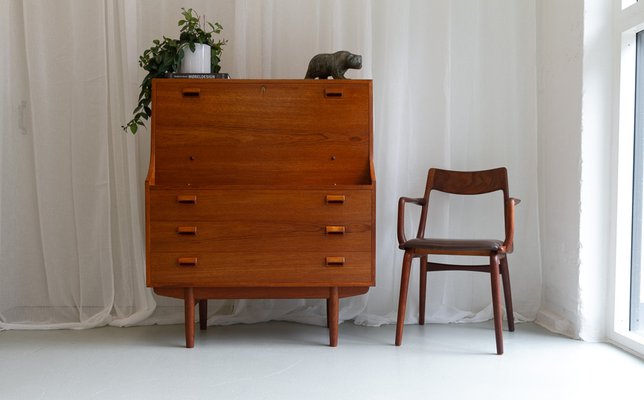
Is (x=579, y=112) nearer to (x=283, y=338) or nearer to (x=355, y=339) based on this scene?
(x=355, y=339)

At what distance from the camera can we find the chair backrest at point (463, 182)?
10.6 ft

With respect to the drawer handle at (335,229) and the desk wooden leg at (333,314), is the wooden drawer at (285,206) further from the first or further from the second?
the desk wooden leg at (333,314)

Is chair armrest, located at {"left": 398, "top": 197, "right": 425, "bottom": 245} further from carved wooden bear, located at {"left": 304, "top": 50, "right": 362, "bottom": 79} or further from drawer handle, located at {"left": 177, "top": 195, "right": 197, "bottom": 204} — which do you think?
drawer handle, located at {"left": 177, "top": 195, "right": 197, "bottom": 204}

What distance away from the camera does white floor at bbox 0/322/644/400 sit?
7.42ft

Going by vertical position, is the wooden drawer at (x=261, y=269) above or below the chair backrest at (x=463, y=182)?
below

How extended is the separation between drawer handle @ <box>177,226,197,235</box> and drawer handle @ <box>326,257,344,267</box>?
1.84 feet

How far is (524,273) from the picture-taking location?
3500 mm

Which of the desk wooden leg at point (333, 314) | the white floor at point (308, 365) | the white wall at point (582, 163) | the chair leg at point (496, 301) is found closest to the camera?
the white floor at point (308, 365)

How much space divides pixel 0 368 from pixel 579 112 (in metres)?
2.60

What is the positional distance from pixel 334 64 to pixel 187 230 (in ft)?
3.13

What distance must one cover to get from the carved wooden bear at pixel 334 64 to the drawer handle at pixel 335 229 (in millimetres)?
662

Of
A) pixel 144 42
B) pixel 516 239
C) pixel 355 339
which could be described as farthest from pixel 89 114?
pixel 516 239

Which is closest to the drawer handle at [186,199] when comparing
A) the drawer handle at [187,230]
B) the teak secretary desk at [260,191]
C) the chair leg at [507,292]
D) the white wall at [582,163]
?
the teak secretary desk at [260,191]

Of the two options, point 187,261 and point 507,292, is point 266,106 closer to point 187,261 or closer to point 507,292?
point 187,261
